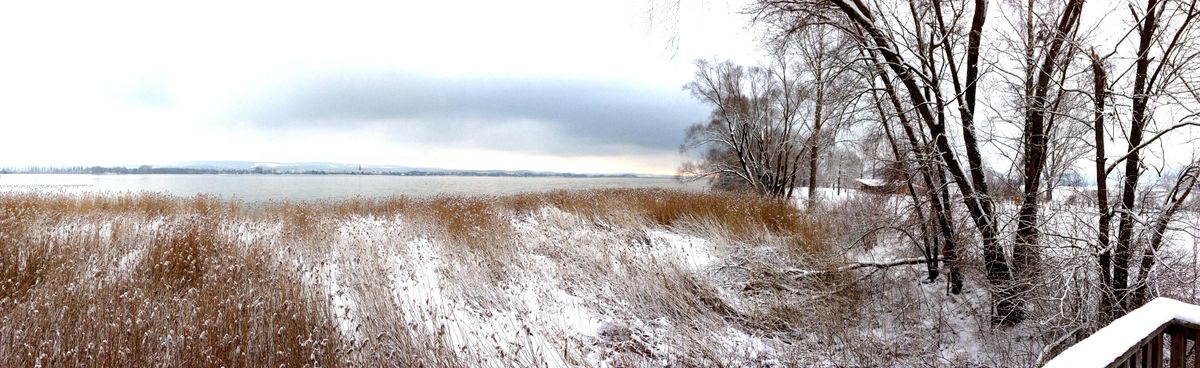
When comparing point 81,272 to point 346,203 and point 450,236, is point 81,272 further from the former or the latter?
point 346,203

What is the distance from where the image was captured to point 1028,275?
4.96 metres

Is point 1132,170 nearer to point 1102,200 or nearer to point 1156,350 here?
point 1102,200

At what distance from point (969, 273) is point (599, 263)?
5.15 m

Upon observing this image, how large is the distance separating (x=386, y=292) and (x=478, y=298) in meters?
1.00

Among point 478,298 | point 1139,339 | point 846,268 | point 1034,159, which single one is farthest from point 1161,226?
point 478,298

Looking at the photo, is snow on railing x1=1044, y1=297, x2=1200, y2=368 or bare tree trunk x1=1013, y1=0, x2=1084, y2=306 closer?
snow on railing x1=1044, y1=297, x2=1200, y2=368

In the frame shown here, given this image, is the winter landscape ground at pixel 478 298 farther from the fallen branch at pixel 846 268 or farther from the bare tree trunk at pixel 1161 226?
the bare tree trunk at pixel 1161 226

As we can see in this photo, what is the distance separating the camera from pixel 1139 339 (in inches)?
68.9

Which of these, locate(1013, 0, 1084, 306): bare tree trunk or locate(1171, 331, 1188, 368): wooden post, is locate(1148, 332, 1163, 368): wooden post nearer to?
locate(1171, 331, 1188, 368): wooden post

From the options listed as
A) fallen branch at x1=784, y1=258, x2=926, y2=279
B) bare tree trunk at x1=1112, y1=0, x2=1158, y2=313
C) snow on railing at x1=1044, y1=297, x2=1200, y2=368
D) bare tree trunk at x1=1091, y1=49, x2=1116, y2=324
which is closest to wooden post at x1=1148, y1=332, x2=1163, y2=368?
snow on railing at x1=1044, y1=297, x2=1200, y2=368

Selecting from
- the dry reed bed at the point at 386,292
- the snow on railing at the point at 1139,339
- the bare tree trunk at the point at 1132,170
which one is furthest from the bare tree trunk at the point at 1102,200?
the snow on railing at the point at 1139,339

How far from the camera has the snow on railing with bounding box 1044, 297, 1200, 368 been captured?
1.58 meters

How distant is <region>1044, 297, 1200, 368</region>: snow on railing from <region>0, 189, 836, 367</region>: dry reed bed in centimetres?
285

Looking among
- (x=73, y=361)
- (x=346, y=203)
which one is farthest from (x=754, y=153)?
(x=73, y=361)
